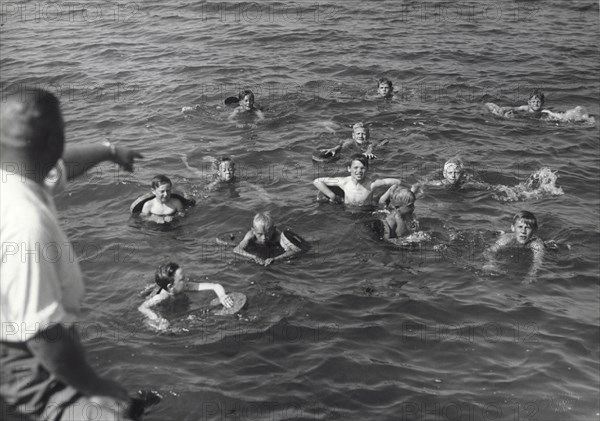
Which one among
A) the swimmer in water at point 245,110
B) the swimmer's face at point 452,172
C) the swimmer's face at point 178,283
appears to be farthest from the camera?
the swimmer in water at point 245,110

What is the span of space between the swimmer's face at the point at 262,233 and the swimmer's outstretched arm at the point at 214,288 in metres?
1.30

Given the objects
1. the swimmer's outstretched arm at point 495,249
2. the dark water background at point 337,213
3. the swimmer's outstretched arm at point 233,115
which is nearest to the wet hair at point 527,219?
the swimmer's outstretched arm at point 495,249

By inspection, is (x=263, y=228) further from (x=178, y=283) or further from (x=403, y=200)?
(x=403, y=200)

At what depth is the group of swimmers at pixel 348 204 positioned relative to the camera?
374 inches

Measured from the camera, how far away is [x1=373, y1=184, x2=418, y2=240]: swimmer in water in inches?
452

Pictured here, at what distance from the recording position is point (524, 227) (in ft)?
35.0

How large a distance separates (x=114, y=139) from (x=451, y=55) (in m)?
11.6

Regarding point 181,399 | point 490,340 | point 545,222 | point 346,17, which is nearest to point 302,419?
point 181,399

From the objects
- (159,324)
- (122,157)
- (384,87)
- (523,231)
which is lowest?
(159,324)

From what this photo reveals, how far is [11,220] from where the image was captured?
9.08 ft

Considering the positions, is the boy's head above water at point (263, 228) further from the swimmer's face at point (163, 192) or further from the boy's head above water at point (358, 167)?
the boy's head above water at point (358, 167)

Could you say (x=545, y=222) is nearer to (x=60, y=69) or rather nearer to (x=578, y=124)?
(x=578, y=124)

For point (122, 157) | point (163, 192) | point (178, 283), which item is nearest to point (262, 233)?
point (178, 283)

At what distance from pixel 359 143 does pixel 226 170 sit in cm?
339
